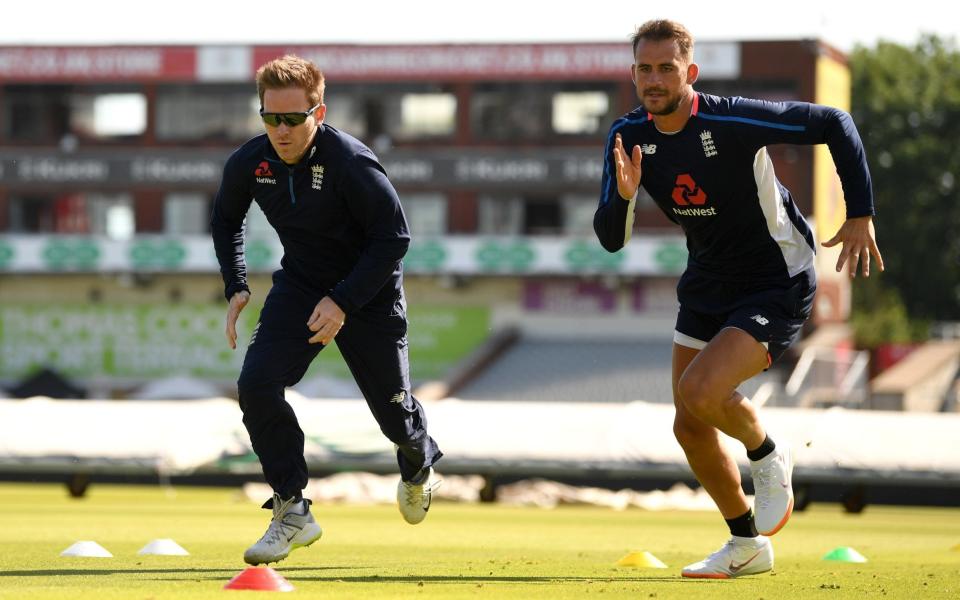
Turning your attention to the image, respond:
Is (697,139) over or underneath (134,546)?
over

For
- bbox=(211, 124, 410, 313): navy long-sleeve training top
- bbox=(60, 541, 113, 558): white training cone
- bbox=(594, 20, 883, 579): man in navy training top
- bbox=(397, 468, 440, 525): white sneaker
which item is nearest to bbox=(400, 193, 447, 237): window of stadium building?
bbox=(60, 541, 113, 558): white training cone

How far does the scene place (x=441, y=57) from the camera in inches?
1858

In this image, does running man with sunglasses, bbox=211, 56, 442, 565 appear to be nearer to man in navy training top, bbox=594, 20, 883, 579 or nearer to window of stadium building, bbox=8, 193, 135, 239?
man in navy training top, bbox=594, 20, 883, 579

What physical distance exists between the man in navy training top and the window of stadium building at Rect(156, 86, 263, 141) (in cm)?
4130

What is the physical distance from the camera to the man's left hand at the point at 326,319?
721 cm

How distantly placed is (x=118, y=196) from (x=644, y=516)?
111ft

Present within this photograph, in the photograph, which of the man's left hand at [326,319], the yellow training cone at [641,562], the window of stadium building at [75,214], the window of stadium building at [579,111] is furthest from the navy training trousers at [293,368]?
the window of stadium building at [75,214]

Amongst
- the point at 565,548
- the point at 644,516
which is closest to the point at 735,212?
the point at 565,548

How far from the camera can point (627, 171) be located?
23.7ft

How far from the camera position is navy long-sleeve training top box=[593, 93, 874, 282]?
7.27 metres

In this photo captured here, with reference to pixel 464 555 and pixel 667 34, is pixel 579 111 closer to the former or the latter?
pixel 464 555

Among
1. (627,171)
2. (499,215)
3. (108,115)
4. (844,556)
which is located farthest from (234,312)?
(108,115)

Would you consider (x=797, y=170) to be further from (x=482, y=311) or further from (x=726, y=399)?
(x=726, y=399)

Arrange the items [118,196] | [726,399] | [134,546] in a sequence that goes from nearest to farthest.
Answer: [726,399] < [134,546] < [118,196]
